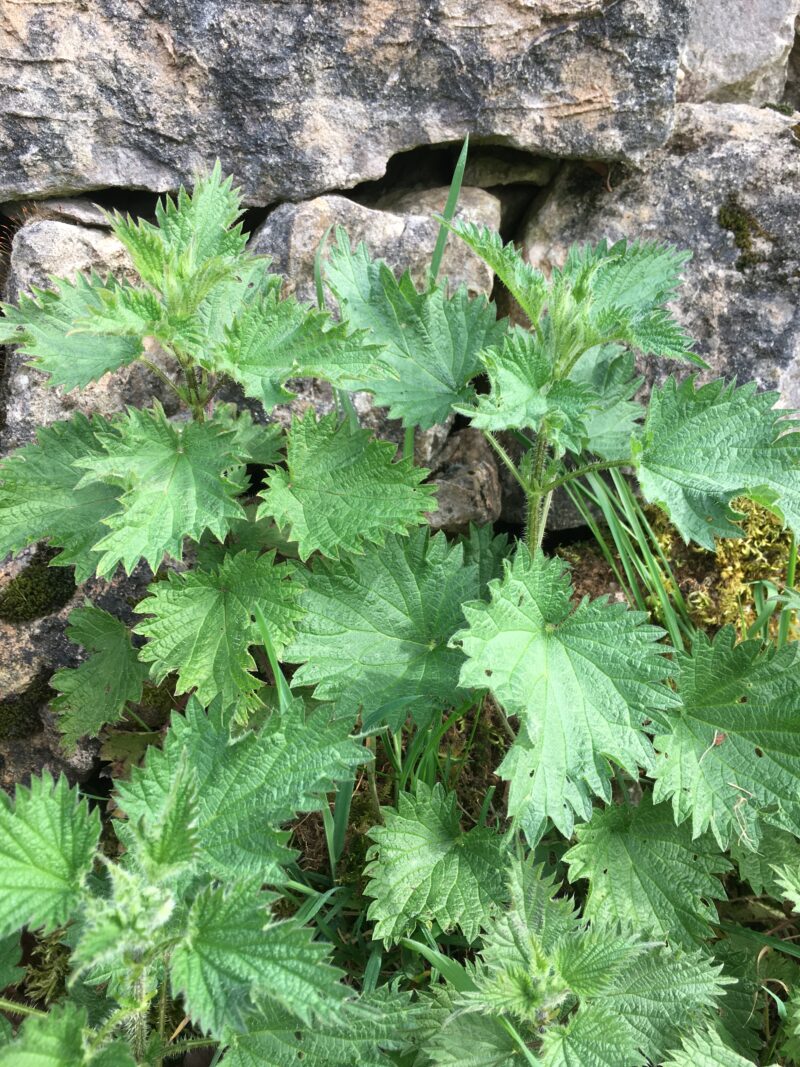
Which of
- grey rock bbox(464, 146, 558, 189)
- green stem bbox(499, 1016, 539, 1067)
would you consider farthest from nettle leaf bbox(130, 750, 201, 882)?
grey rock bbox(464, 146, 558, 189)

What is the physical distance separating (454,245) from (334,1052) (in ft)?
7.24

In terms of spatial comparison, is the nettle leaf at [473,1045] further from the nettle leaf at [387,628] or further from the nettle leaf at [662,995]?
the nettle leaf at [387,628]

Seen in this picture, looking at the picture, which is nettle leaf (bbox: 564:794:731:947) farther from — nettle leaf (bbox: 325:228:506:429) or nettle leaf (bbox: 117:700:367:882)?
nettle leaf (bbox: 325:228:506:429)

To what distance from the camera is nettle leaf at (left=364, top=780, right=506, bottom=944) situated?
1910 mm

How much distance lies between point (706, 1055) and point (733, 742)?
67 cm

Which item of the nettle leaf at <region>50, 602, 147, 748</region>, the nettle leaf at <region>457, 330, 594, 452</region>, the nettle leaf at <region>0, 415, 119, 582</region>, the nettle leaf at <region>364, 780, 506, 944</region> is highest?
the nettle leaf at <region>457, 330, 594, 452</region>

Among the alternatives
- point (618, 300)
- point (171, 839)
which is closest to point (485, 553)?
point (618, 300)

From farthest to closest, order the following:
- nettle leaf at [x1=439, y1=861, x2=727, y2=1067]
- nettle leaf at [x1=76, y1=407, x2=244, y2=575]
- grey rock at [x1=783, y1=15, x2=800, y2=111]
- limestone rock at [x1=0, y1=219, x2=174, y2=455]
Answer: grey rock at [x1=783, y1=15, x2=800, y2=111] < limestone rock at [x1=0, y1=219, x2=174, y2=455] < nettle leaf at [x1=76, y1=407, x2=244, y2=575] < nettle leaf at [x1=439, y1=861, x2=727, y2=1067]

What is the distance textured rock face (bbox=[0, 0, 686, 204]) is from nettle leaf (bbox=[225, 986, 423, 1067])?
2.26 m

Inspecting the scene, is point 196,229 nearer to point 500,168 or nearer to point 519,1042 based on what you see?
point 500,168

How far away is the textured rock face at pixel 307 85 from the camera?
2.38 m

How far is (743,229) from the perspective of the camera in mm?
2621

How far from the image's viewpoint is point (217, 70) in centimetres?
244

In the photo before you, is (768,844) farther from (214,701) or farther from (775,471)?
(214,701)
